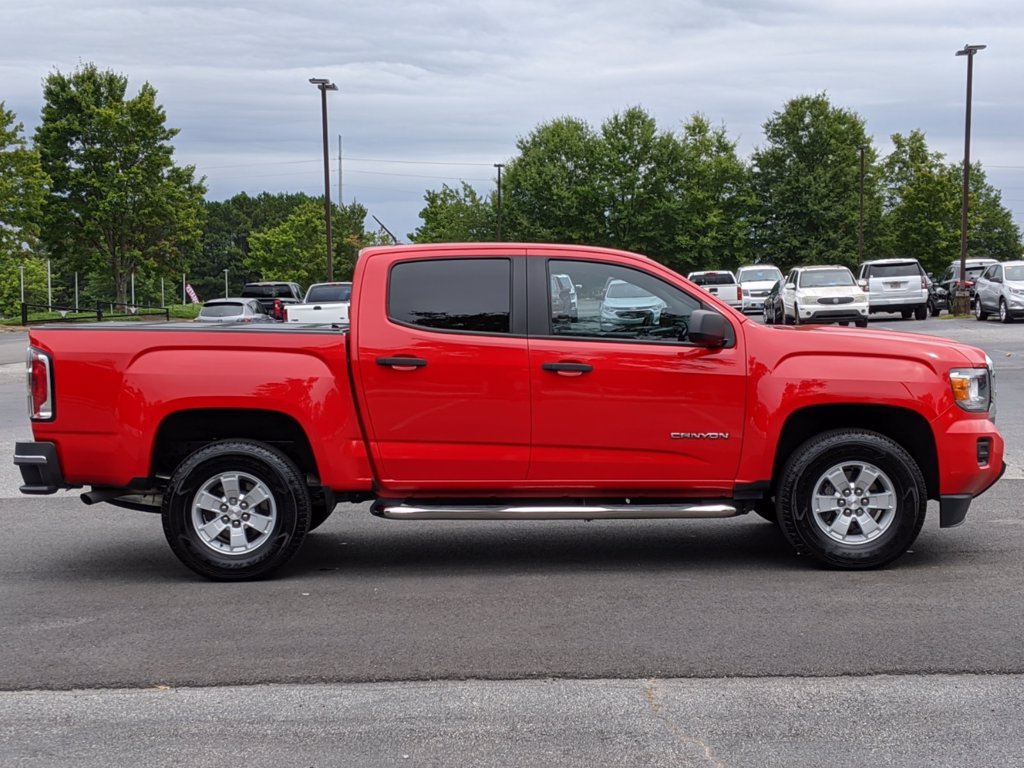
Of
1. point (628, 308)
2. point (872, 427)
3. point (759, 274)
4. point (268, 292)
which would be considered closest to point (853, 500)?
point (872, 427)

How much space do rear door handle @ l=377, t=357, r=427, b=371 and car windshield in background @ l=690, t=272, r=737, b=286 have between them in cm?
3771

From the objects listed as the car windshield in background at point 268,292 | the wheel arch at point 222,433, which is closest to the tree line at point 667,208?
the car windshield in background at point 268,292

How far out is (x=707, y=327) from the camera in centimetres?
658

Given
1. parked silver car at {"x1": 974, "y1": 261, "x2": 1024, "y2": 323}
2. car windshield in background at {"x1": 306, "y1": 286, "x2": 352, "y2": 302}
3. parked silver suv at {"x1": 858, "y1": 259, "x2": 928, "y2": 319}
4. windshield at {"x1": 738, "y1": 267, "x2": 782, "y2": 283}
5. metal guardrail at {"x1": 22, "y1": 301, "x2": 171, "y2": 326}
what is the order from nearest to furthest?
1. car windshield in background at {"x1": 306, "y1": 286, "x2": 352, "y2": 302}
2. parked silver car at {"x1": 974, "y1": 261, "x2": 1024, "y2": 323}
3. parked silver suv at {"x1": 858, "y1": 259, "x2": 928, "y2": 319}
4. windshield at {"x1": 738, "y1": 267, "x2": 782, "y2": 283}
5. metal guardrail at {"x1": 22, "y1": 301, "x2": 171, "y2": 326}

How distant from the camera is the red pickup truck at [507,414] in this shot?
6.71 m

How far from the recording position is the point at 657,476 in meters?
6.81

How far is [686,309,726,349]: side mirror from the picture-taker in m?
6.57

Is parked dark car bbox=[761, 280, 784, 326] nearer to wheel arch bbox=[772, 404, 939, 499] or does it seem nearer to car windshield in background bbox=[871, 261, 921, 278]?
car windshield in background bbox=[871, 261, 921, 278]

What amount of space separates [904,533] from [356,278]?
11.4ft

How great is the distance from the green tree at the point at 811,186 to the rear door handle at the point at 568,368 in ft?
230

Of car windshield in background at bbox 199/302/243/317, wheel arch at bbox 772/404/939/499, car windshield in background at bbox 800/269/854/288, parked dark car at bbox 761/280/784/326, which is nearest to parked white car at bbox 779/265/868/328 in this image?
car windshield in background at bbox 800/269/854/288

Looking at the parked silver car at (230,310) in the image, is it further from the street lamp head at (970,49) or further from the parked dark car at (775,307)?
the street lamp head at (970,49)

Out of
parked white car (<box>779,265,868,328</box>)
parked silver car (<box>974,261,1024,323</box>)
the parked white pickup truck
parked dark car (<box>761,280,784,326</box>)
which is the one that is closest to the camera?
the parked white pickup truck

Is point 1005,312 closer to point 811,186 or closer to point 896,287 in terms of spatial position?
point 896,287
